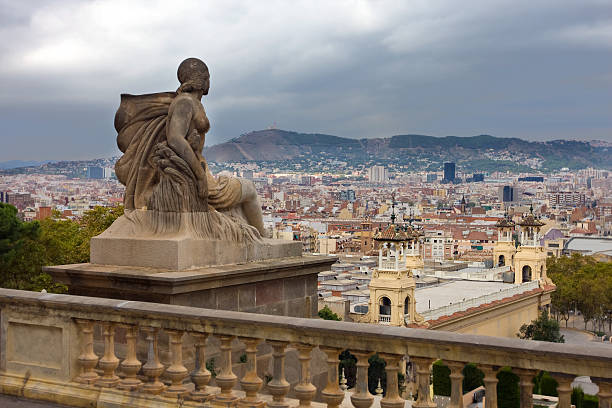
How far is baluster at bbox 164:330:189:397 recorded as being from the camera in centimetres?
407

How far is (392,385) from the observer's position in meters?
3.51

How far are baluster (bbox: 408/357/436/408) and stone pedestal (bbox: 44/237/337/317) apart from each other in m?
1.94

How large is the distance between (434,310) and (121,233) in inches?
1506

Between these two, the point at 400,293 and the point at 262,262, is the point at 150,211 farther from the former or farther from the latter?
the point at 400,293

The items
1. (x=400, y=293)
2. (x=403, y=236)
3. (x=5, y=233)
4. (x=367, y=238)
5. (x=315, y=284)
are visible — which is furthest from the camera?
(x=367, y=238)

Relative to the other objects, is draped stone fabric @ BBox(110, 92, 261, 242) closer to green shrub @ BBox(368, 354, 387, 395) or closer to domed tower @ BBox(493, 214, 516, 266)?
green shrub @ BBox(368, 354, 387, 395)

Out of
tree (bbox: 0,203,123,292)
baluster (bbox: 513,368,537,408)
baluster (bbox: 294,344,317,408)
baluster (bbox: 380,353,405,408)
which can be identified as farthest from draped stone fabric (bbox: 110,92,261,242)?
tree (bbox: 0,203,123,292)

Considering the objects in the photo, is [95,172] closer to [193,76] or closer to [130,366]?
[193,76]

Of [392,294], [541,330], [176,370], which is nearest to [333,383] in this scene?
[176,370]

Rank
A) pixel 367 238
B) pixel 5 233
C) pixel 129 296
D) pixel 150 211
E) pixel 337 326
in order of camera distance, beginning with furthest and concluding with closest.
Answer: pixel 367 238
pixel 5 233
pixel 150 211
pixel 129 296
pixel 337 326

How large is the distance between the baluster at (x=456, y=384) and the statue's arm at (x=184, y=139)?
274 cm

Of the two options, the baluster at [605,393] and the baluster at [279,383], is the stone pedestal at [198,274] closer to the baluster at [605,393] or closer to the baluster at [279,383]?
the baluster at [279,383]

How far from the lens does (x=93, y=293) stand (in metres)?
5.54

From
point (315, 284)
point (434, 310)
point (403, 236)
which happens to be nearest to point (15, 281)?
point (315, 284)
